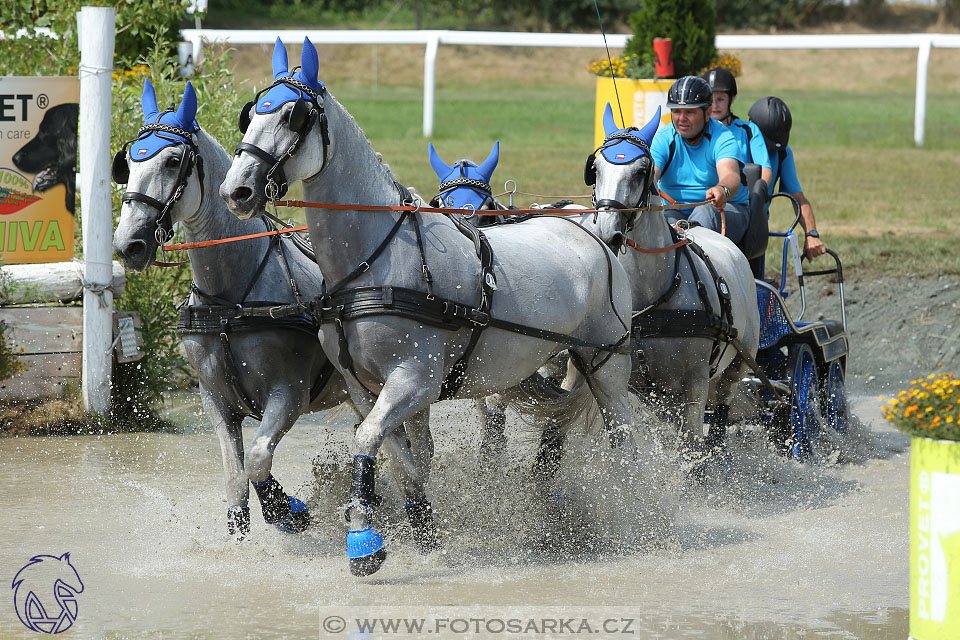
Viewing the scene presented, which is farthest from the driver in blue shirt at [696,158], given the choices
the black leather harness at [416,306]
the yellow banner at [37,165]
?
the yellow banner at [37,165]

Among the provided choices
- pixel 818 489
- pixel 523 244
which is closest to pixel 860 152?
pixel 818 489

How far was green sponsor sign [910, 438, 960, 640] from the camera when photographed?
3715 mm

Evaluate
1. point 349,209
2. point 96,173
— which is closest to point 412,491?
point 349,209

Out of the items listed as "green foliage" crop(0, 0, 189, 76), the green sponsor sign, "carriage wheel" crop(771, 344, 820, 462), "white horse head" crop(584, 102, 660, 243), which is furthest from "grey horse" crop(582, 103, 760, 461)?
"green foliage" crop(0, 0, 189, 76)

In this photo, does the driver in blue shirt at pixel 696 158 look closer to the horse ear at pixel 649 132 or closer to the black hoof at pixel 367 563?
the horse ear at pixel 649 132

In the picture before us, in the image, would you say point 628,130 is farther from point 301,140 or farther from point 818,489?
point 818,489

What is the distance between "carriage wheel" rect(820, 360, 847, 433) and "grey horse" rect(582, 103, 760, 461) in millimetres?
1469

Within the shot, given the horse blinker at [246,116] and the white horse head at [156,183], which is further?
the white horse head at [156,183]

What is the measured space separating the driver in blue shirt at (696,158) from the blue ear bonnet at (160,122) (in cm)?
273

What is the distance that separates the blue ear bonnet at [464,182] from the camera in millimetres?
6324

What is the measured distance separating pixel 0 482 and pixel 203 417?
1971mm

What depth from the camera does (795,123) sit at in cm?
2330

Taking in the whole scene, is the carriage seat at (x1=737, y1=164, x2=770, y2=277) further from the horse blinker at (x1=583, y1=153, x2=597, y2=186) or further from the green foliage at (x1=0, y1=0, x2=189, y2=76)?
the green foliage at (x1=0, y1=0, x2=189, y2=76)

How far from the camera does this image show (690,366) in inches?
249
